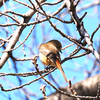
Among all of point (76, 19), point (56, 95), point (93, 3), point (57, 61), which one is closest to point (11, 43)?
point (57, 61)

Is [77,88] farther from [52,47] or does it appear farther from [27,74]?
[52,47]

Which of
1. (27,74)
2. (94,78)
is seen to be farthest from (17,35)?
(94,78)

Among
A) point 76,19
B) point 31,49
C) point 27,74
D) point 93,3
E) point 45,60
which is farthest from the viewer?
point 93,3

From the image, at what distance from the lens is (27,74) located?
3137mm

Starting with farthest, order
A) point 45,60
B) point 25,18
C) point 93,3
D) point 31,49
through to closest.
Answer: point 93,3
point 31,49
point 45,60
point 25,18

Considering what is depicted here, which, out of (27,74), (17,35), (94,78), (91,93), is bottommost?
(91,93)

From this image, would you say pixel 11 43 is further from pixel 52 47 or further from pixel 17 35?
pixel 52 47

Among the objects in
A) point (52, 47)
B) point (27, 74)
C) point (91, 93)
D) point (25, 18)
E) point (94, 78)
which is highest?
point (25, 18)

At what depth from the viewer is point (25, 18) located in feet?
12.2

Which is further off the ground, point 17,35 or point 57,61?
point 17,35

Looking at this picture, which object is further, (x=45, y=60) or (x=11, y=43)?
(x=45, y=60)

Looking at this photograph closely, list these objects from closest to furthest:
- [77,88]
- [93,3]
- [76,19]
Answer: [76,19], [77,88], [93,3]

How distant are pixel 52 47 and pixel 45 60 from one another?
341 millimetres

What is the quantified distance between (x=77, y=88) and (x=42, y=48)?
1301 mm
